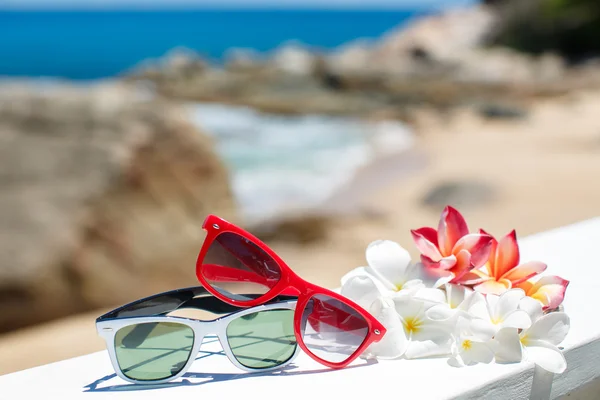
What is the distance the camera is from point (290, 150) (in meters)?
12.5

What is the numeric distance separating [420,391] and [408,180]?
875 cm

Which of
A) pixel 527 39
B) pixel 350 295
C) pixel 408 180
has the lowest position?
pixel 350 295

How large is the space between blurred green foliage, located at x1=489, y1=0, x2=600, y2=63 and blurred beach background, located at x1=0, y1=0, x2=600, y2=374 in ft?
0.20

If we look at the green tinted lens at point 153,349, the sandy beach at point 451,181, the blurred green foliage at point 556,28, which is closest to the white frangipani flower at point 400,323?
the green tinted lens at point 153,349

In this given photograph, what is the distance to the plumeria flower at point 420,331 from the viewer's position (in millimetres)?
966

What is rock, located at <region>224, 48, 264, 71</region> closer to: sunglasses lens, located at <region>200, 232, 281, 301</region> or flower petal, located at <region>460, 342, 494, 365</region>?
sunglasses lens, located at <region>200, 232, 281, 301</region>

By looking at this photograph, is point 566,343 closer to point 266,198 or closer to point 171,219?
point 171,219

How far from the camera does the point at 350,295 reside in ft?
3.37

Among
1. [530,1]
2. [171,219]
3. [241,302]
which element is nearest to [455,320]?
[241,302]

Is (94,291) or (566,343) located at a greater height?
(94,291)

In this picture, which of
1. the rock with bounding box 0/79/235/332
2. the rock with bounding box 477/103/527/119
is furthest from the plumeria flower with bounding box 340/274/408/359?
the rock with bounding box 477/103/527/119

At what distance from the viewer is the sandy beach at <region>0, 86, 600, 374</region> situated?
12.1 ft

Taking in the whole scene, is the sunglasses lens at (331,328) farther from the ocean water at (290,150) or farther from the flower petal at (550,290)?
the ocean water at (290,150)

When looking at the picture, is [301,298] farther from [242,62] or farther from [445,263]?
[242,62]
